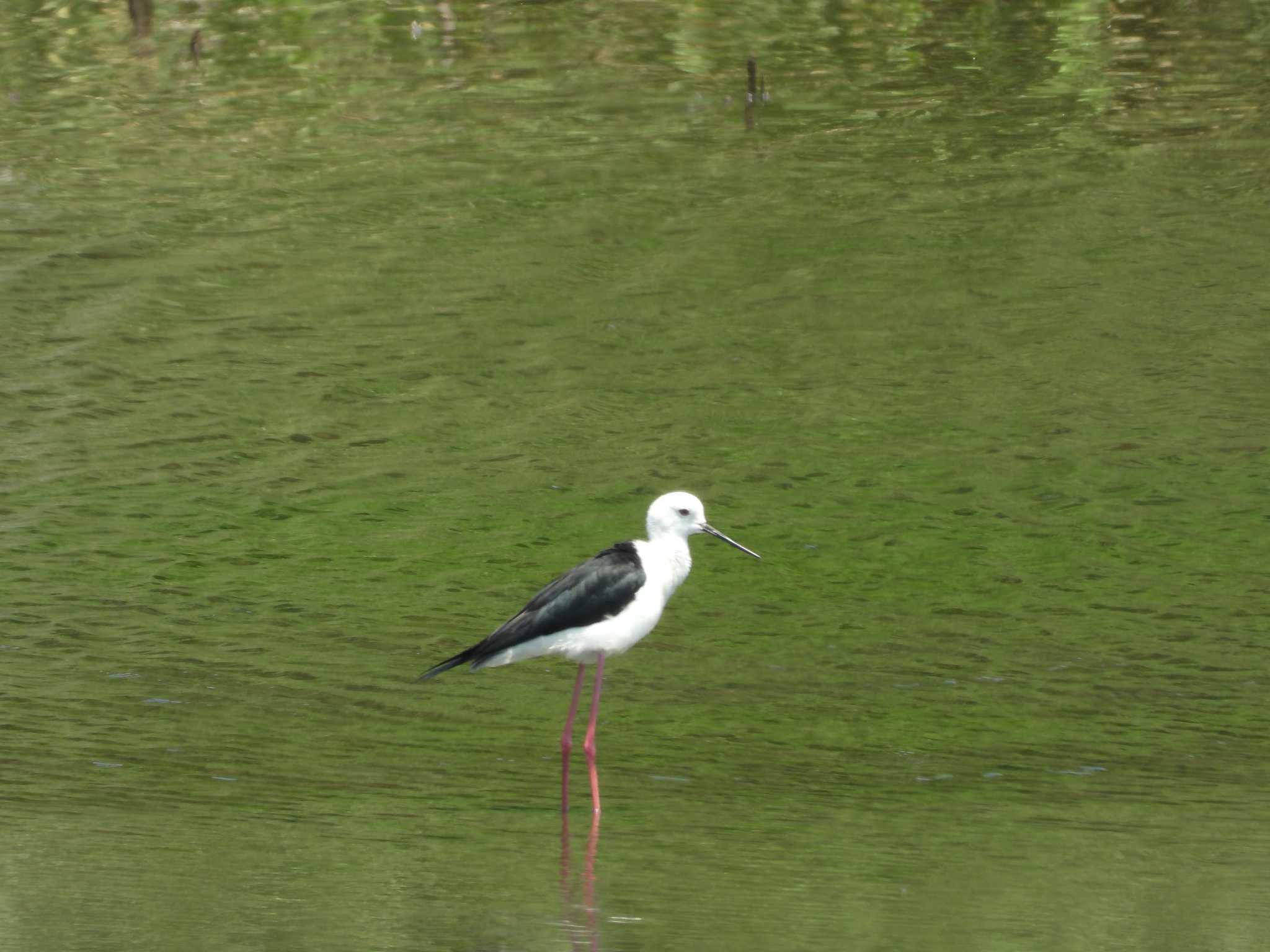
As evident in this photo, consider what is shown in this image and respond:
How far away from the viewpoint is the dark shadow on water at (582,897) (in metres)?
5.83

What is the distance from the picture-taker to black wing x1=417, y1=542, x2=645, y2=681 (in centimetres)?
775

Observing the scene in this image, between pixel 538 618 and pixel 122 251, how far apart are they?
9.48 m

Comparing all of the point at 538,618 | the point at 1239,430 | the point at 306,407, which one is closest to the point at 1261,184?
the point at 1239,430

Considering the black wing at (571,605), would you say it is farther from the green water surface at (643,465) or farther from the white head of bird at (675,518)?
the green water surface at (643,465)

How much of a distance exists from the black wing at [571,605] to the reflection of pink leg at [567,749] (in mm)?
374

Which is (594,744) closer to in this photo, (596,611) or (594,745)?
(594,745)

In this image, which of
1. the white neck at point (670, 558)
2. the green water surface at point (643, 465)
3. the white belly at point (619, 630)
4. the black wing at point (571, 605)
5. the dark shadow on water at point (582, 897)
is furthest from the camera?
the white neck at point (670, 558)

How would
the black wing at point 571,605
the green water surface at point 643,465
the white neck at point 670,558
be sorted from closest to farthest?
1. the green water surface at point 643,465
2. the black wing at point 571,605
3. the white neck at point 670,558

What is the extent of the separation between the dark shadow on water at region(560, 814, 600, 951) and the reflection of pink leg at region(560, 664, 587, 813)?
0.83ft

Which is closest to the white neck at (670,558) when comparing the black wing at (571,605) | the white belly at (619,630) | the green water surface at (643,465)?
the white belly at (619,630)

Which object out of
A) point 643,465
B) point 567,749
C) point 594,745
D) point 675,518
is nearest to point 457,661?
point 567,749

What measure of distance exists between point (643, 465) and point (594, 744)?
446 cm

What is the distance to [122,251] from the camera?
640 inches

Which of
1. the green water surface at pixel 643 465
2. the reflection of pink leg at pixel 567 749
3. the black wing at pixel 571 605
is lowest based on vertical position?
the green water surface at pixel 643 465
